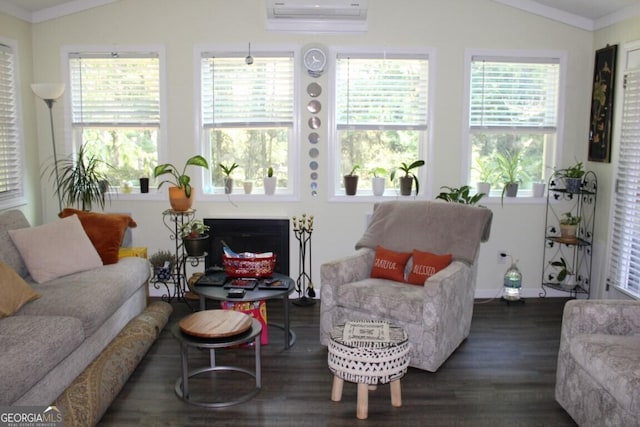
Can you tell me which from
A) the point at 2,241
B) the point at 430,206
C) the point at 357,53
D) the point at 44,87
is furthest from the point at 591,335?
the point at 44,87

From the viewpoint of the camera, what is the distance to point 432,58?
5191mm

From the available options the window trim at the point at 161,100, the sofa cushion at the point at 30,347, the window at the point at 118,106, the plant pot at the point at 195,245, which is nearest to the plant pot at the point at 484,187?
the plant pot at the point at 195,245

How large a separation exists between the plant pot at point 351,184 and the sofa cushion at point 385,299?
136cm

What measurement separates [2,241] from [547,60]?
4634 mm

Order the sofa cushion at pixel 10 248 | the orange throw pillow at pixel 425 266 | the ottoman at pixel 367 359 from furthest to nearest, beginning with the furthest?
the orange throw pillow at pixel 425 266 < the sofa cushion at pixel 10 248 < the ottoman at pixel 367 359

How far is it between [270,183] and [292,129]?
0.53 m

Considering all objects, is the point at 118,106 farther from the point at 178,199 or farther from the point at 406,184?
the point at 406,184

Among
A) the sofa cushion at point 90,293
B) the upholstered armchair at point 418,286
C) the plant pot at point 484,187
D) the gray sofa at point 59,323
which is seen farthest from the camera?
the plant pot at point 484,187

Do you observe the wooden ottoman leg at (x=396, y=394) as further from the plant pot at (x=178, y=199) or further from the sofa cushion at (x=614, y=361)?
the plant pot at (x=178, y=199)

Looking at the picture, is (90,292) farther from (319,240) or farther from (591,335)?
(591,335)

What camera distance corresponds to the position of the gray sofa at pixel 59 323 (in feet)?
8.95

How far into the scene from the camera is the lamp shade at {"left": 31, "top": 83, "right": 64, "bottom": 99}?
4738mm

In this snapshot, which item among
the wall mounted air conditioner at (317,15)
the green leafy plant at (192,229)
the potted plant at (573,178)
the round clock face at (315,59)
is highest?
the wall mounted air conditioner at (317,15)

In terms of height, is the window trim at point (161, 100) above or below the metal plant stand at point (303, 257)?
above
